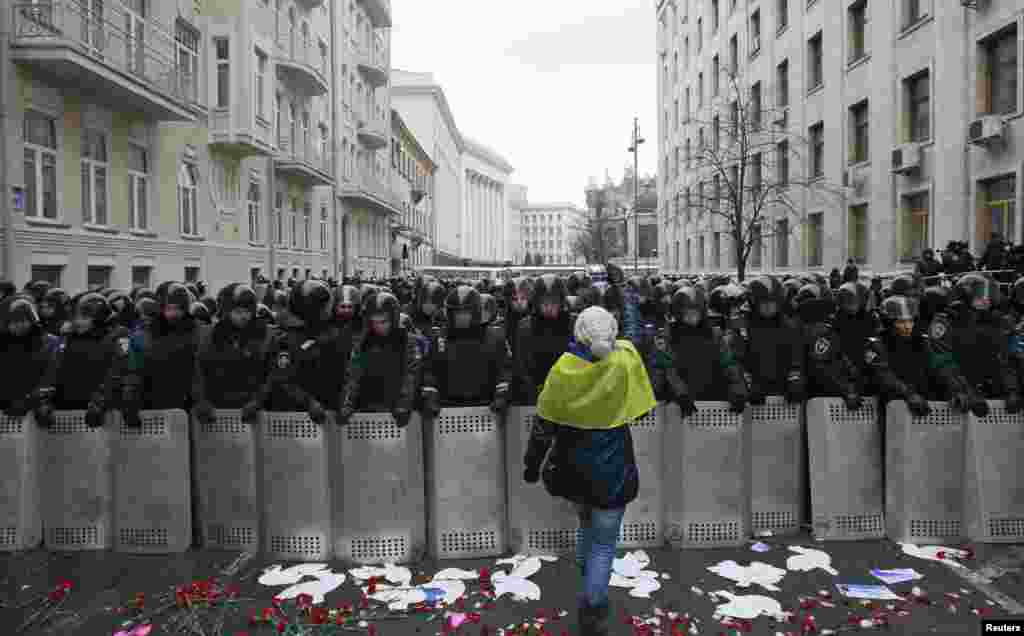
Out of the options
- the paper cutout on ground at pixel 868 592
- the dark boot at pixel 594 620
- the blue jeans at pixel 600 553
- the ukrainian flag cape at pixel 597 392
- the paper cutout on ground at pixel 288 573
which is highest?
the ukrainian flag cape at pixel 597 392

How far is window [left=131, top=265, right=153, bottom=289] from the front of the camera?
1697 cm

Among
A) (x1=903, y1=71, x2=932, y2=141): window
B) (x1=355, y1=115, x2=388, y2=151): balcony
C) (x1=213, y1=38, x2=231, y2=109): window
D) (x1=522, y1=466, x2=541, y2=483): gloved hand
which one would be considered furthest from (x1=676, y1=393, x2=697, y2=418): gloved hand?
(x1=355, y1=115, x2=388, y2=151): balcony

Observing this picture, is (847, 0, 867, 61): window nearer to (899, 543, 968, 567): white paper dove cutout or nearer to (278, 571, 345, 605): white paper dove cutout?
(899, 543, 968, 567): white paper dove cutout

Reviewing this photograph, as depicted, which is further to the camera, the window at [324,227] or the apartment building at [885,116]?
the window at [324,227]

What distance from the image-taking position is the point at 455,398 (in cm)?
586

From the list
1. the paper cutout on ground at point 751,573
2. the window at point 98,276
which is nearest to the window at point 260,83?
the window at point 98,276

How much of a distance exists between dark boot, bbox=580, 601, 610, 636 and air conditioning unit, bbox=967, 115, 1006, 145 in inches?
575

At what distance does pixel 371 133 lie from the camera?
4078 centimetres

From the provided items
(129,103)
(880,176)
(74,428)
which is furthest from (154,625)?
(880,176)

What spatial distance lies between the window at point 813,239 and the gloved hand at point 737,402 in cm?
2118

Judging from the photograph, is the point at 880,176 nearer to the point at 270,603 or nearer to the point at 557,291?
the point at 557,291

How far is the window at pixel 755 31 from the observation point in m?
30.9

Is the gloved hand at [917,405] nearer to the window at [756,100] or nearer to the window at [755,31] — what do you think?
the window at [756,100]

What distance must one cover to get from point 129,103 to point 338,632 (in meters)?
15.1
